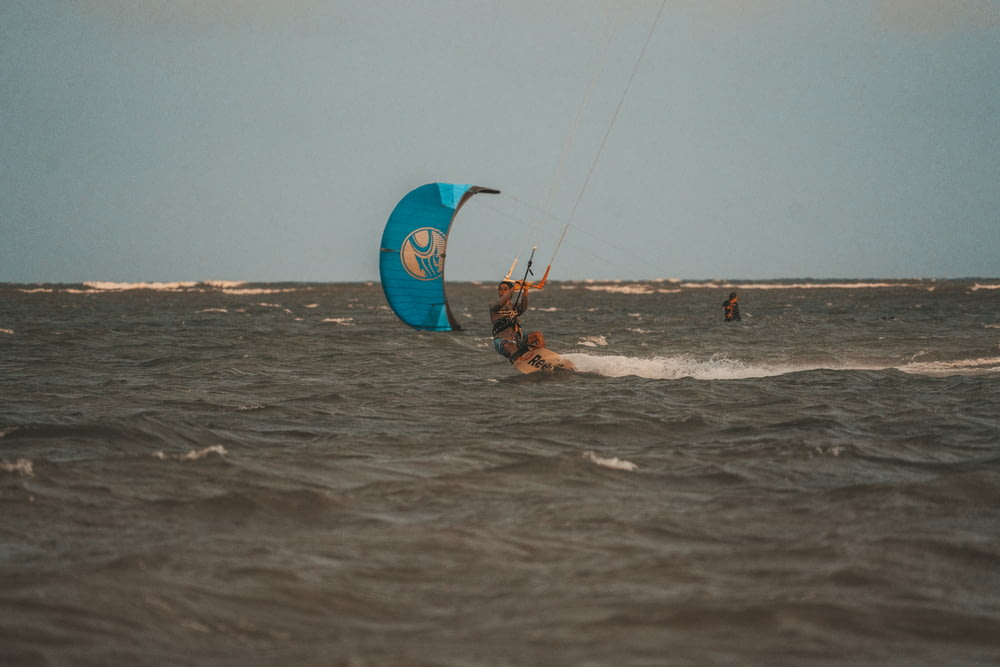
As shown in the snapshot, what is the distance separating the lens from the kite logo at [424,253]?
21.8 metres

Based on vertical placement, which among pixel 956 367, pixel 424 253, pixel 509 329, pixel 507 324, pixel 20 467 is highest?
pixel 424 253

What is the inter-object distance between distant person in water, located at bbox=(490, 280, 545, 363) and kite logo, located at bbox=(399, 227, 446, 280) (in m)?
3.44

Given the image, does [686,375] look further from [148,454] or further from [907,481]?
[148,454]

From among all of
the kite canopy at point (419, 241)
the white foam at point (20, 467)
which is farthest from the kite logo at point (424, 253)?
the white foam at point (20, 467)

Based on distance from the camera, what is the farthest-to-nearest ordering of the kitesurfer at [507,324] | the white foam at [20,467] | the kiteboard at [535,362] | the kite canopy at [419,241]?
the kite canopy at [419,241] < the kiteboard at [535,362] < the kitesurfer at [507,324] < the white foam at [20,467]

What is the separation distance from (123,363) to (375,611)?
1809 centimetres

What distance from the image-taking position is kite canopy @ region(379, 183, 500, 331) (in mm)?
21719

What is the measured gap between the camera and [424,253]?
71.7 ft

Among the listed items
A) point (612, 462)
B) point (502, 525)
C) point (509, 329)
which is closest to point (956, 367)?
point (509, 329)

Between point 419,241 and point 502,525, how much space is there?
15.2 metres

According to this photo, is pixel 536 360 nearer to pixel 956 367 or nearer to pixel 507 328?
pixel 507 328

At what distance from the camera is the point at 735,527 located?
7207mm

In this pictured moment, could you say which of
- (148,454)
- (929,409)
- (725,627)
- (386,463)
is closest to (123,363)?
(148,454)

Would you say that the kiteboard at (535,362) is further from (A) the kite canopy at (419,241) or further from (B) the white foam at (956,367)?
(B) the white foam at (956,367)
